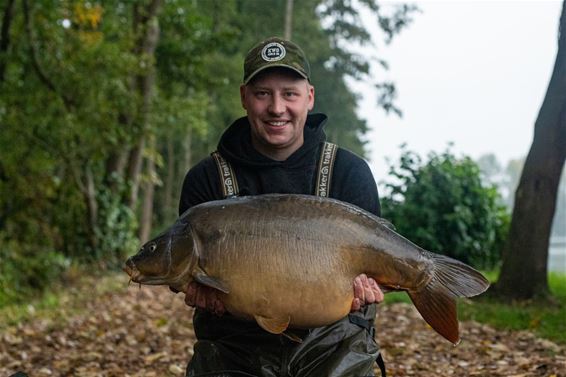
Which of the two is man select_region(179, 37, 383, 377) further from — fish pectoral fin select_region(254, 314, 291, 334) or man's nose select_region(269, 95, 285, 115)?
fish pectoral fin select_region(254, 314, 291, 334)

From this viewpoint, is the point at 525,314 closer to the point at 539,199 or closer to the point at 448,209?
the point at 539,199

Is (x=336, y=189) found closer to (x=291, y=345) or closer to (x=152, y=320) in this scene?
(x=291, y=345)

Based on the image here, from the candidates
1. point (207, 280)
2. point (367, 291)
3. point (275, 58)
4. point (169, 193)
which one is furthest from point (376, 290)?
point (169, 193)

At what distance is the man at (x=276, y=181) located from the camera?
313cm

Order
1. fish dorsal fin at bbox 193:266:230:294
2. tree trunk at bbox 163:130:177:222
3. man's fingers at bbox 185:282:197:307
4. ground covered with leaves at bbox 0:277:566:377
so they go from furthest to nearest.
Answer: tree trunk at bbox 163:130:177:222 < ground covered with leaves at bbox 0:277:566:377 < man's fingers at bbox 185:282:197:307 < fish dorsal fin at bbox 193:266:230:294

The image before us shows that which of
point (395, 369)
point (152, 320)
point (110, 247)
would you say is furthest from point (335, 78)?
point (395, 369)

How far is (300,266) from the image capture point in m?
2.73

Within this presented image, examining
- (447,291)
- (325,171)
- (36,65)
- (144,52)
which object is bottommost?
(447,291)

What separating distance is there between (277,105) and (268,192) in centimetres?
41

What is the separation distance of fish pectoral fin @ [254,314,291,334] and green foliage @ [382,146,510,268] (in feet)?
25.4

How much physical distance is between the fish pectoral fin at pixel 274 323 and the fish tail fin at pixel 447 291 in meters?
0.53

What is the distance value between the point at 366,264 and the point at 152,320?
18.8 ft

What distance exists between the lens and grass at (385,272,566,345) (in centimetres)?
596

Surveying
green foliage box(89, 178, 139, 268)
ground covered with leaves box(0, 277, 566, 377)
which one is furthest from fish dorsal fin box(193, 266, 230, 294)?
green foliage box(89, 178, 139, 268)
